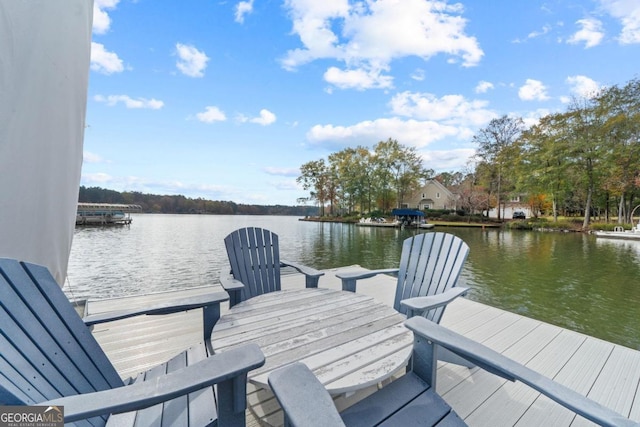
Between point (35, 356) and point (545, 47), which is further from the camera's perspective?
point (545, 47)

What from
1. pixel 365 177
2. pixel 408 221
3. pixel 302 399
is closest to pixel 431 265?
pixel 302 399

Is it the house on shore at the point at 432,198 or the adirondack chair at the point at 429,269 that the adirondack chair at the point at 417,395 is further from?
the house on shore at the point at 432,198

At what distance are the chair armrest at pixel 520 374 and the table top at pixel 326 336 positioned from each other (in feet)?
0.52

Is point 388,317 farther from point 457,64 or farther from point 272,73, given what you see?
point 457,64

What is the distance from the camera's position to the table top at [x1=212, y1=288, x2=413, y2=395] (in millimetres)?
920

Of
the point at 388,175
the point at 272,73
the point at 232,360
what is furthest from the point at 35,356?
the point at 388,175

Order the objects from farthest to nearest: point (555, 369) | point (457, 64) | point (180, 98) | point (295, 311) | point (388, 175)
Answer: point (388, 175)
point (457, 64)
point (180, 98)
point (555, 369)
point (295, 311)

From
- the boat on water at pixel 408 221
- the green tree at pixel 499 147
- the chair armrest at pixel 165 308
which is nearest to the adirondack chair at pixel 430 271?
Answer: the chair armrest at pixel 165 308

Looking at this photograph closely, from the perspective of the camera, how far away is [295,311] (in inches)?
56.3

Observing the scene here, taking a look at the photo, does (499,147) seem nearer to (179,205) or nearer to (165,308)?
(165,308)

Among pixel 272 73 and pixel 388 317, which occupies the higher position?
pixel 272 73

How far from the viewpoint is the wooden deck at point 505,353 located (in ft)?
4.44

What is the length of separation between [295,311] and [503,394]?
51.6 inches

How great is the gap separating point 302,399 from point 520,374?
25.4 inches
